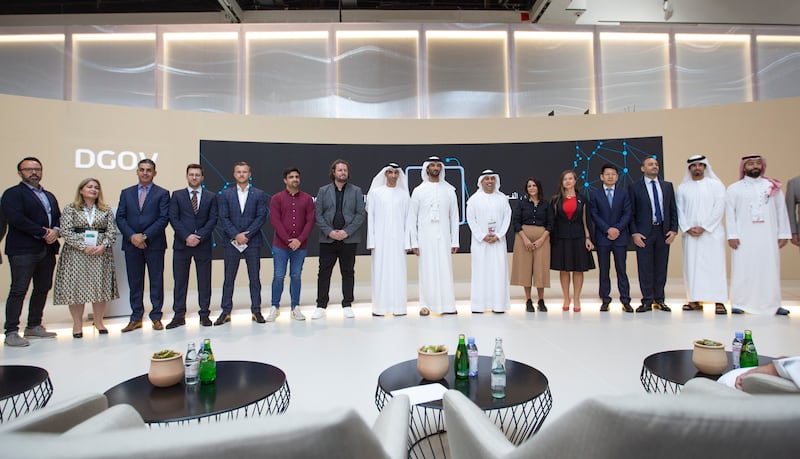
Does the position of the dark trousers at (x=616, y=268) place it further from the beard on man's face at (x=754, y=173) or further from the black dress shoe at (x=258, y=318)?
the black dress shoe at (x=258, y=318)

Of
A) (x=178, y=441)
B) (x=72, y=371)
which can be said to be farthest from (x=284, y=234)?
(x=178, y=441)

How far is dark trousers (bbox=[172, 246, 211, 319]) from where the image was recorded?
4.82 metres

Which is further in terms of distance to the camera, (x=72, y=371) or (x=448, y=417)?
(x=72, y=371)

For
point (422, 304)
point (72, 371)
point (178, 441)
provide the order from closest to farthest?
point (178, 441)
point (72, 371)
point (422, 304)

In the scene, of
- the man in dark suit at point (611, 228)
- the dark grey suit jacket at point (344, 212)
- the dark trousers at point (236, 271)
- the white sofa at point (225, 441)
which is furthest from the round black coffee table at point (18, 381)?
the man in dark suit at point (611, 228)

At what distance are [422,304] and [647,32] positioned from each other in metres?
6.87

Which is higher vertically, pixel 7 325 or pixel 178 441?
pixel 178 441

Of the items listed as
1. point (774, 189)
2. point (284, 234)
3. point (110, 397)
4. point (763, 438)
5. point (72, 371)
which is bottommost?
point (72, 371)

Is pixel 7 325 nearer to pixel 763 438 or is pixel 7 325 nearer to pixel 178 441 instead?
pixel 178 441

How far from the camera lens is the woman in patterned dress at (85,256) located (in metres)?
4.29

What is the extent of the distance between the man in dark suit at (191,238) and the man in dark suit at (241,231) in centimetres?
17

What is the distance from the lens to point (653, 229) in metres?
5.35

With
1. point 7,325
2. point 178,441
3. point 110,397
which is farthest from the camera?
point 7,325

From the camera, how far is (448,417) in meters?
1.37
